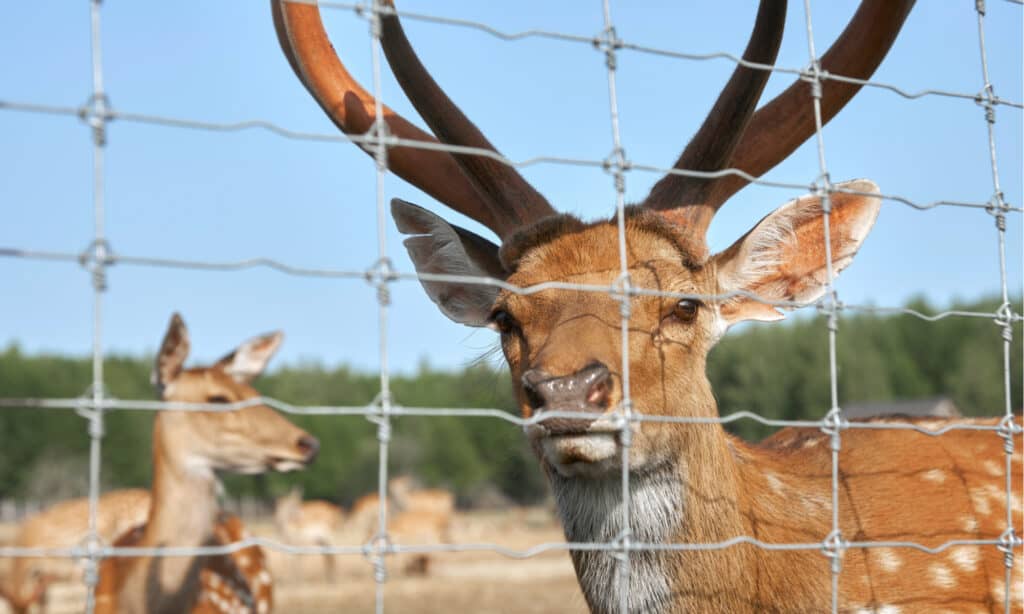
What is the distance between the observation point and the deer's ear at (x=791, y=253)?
2.98 metres

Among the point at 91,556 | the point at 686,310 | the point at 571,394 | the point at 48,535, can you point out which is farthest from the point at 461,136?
the point at 48,535

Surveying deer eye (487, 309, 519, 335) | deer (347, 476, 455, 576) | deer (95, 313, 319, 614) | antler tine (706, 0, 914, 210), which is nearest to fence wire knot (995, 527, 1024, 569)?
antler tine (706, 0, 914, 210)

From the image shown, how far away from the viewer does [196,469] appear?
6434 millimetres

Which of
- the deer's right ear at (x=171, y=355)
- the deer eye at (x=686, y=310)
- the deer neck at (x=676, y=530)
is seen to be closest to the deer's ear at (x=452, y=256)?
the deer eye at (x=686, y=310)

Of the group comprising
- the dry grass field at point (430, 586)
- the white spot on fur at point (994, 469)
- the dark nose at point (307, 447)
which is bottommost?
the dry grass field at point (430, 586)

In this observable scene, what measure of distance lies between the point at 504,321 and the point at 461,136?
25.8 inches

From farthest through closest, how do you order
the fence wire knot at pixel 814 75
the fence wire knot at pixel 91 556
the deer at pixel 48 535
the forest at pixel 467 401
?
the forest at pixel 467 401 → the deer at pixel 48 535 → the fence wire knot at pixel 814 75 → the fence wire knot at pixel 91 556

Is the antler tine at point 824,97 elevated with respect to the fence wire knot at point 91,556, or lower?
elevated

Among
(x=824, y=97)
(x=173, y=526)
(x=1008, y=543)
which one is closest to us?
(x=1008, y=543)

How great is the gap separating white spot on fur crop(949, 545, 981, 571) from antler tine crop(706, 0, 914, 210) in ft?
4.10

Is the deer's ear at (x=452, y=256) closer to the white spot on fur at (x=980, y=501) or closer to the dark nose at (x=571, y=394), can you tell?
the dark nose at (x=571, y=394)

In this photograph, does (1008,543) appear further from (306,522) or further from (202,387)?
(306,522)

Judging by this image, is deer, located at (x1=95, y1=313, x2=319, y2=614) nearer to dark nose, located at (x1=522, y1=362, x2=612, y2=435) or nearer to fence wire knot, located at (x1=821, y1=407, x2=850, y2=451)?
dark nose, located at (x1=522, y1=362, x2=612, y2=435)

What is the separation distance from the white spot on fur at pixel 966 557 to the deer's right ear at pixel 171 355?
173 inches
